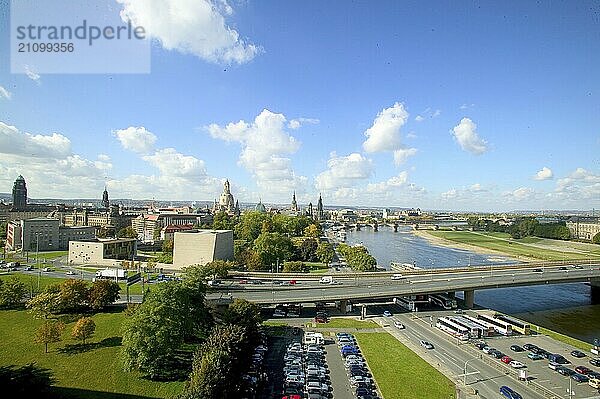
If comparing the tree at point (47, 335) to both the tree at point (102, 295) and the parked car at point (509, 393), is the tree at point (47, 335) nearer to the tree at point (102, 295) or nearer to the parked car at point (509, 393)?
the tree at point (102, 295)

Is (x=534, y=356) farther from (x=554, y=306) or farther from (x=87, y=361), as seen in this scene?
(x=87, y=361)

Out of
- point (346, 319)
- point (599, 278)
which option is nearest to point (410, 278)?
point (346, 319)

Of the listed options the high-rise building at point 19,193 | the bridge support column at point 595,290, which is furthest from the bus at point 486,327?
the high-rise building at point 19,193

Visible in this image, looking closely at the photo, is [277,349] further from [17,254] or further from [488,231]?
[488,231]

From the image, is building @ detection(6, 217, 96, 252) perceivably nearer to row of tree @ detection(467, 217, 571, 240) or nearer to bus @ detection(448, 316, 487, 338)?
bus @ detection(448, 316, 487, 338)

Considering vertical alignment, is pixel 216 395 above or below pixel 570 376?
above

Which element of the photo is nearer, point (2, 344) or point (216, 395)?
point (216, 395)
